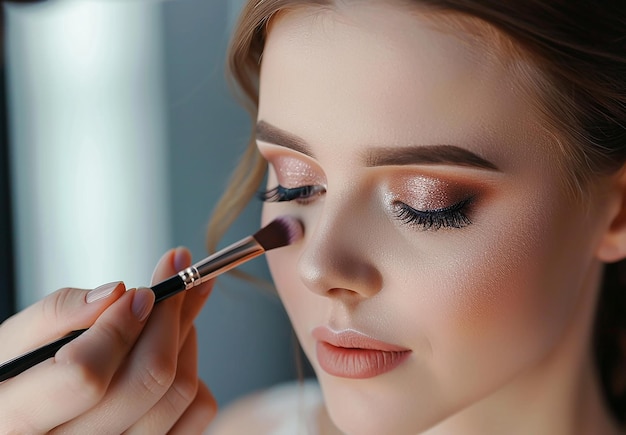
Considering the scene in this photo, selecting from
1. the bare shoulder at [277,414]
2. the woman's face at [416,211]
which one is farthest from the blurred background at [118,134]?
the woman's face at [416,211]

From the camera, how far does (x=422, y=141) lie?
Result: 71 centimetres

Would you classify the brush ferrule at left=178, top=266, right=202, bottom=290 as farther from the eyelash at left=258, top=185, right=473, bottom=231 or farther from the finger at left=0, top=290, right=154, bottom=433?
the eyelash at left=258, top=185, right=473, bottom=231

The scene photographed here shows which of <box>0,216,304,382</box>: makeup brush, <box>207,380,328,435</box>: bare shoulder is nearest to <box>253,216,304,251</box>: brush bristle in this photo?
<box>0,216,304,382</box>: makeup brush

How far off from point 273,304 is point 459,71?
3.22 ft

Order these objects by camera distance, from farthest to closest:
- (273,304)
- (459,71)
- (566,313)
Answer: (273,304) → (566,313) → (459,71)

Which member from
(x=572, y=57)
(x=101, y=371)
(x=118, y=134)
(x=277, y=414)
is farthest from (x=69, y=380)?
(x=118, y=134)

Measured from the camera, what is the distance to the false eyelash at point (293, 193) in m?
0.83

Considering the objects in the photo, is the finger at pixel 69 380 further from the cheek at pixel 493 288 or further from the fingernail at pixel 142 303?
the cheek at pixel 493 288

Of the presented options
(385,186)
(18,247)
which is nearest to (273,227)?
(385,186)

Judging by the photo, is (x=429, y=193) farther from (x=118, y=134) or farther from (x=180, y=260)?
(x=118, y=134)

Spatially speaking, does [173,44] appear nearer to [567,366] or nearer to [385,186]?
[385,186]

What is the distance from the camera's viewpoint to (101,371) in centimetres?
66

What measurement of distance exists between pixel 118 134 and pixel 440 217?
0.93 meters

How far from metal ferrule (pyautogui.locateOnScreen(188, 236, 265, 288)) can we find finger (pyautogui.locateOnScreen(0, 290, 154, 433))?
3.7 inches
